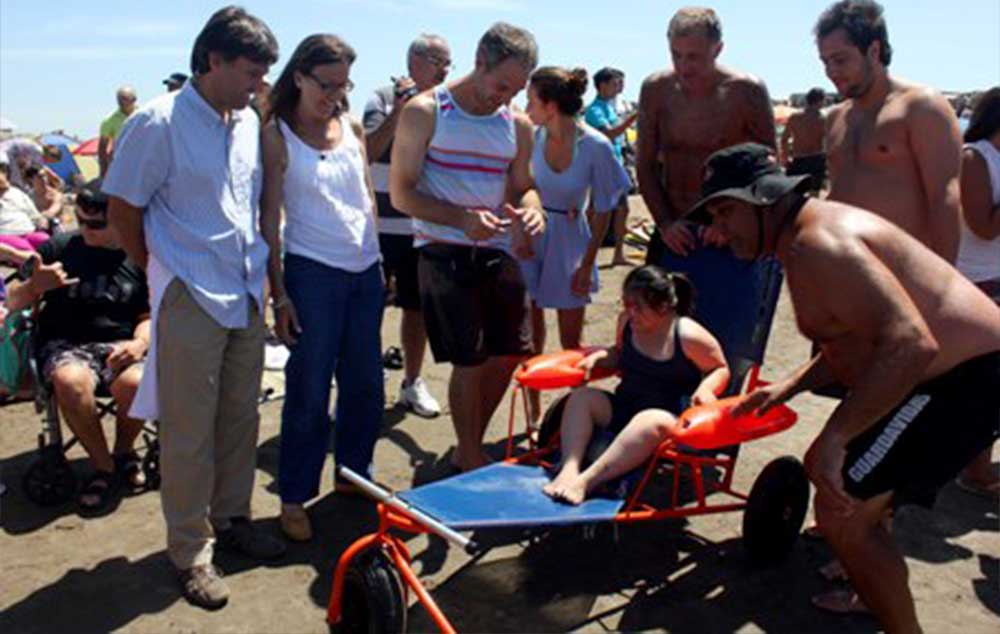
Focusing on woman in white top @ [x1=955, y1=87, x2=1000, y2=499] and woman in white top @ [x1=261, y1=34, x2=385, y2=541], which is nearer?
woman in white top @ [x1=261, y1=34, x2=385, y2=541]

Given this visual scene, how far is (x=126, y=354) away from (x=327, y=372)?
1137 millimetres

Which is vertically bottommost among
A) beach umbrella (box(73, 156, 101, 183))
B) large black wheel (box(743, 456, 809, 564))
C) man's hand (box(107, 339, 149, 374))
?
beach umbrella (box(73, 156, 101, 183))

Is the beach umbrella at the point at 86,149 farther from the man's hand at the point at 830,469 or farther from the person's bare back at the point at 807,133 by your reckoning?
the man's hand at the point at 830,469

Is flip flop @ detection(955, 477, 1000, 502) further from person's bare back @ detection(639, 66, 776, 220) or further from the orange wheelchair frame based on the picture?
person's bare back @ detection(639, 66, 776, 220)

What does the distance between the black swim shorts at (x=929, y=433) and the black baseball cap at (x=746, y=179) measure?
79 centimetres

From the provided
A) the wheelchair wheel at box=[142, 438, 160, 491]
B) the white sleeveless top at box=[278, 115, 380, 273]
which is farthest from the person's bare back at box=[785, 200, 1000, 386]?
the wheelchair wheel at box=[142, 438, 160, 491]

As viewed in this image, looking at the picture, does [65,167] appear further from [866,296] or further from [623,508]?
[866,296]

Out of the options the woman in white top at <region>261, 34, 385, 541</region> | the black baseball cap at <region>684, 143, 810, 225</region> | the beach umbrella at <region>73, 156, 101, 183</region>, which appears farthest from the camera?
the beach umbrella at <region>73, 156, 101, 183</region>

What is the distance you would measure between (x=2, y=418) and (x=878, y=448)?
4918mm

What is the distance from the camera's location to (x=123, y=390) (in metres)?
4.42

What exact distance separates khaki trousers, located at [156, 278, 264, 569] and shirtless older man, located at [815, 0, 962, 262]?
2.59m

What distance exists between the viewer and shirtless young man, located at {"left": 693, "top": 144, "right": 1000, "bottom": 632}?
2.76m

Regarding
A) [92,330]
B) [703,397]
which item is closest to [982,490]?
[703,397]

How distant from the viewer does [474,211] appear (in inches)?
163
